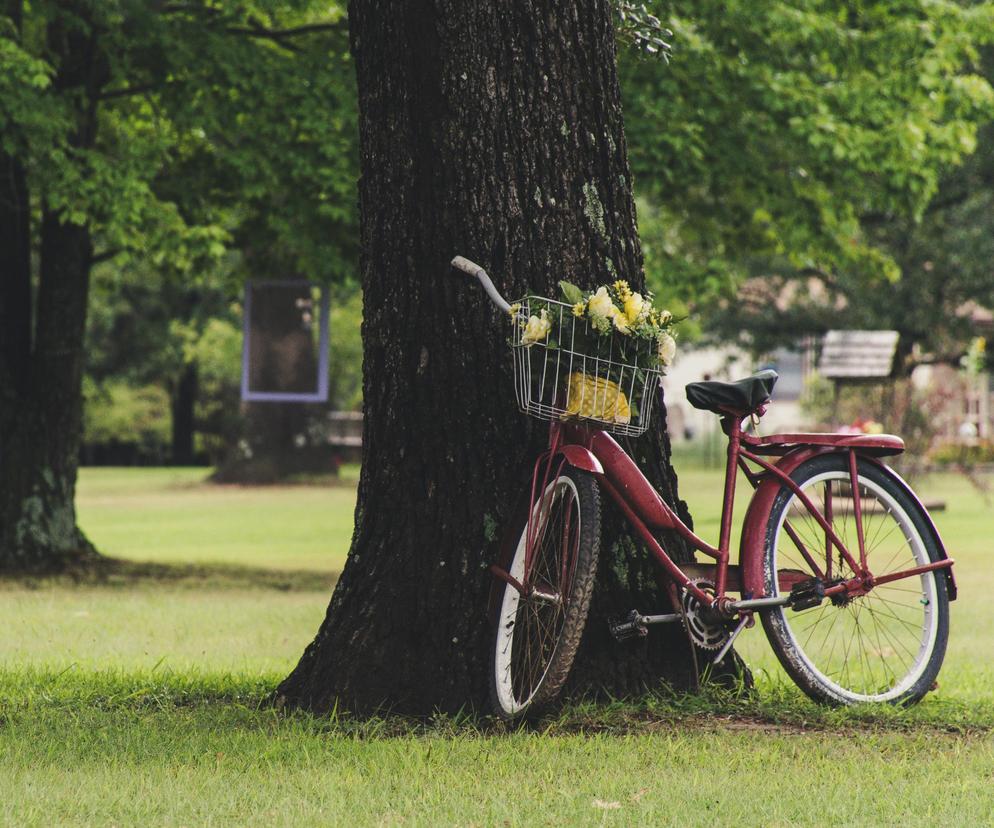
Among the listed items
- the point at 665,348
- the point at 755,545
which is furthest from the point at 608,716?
the point at 665,348

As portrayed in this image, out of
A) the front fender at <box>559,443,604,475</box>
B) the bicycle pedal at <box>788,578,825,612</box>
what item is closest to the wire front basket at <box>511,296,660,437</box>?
the front fender at <box>559,443,604,475</box>

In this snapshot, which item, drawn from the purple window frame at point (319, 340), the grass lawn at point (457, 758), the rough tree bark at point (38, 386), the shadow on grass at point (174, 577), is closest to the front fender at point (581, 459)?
the grass lawn at point (457, 758)

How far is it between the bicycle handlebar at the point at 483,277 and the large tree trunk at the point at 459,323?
0.17m

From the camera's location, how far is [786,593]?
5.37 metres

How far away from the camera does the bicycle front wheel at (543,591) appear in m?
5.11

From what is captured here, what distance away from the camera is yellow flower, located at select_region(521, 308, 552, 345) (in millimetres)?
5113

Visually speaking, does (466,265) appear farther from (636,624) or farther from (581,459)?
(636,624)

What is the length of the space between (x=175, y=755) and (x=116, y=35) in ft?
29.4

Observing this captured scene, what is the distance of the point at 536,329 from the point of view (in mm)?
5113

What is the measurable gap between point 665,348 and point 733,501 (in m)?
0.60

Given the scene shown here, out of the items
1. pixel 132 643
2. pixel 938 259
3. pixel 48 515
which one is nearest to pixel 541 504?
pixel 132 643

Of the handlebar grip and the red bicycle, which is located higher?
the handlebar grip

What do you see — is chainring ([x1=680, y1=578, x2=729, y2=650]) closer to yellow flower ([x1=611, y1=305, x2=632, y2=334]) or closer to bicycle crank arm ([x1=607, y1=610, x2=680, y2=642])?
bicycle crank arm ([x1=607, y1=610, x2=680, y2=642])

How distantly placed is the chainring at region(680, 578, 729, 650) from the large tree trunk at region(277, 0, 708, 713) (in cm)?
28
